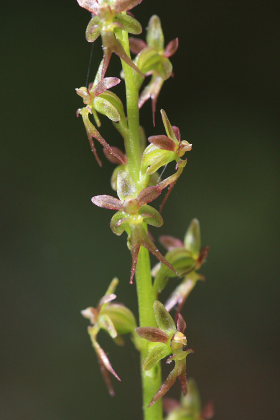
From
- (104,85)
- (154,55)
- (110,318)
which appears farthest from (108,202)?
(154,55)

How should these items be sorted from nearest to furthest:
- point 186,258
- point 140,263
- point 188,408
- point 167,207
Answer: point 140,263
point 186,258
point 188,408
point 167,207

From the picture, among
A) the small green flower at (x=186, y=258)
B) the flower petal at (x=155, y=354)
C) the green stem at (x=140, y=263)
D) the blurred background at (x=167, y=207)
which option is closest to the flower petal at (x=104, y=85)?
the green stem at (x=140, y=263)

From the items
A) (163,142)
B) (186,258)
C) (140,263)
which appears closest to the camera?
(163,142)

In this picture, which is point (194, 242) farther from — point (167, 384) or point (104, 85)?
point (104, 85)

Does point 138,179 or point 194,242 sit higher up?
point 138,179

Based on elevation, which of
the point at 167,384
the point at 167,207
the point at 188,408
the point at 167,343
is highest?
the point at 167,207

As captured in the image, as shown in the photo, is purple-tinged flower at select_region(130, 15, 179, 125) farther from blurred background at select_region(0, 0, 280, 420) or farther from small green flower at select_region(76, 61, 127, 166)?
blurred background at select_region(0, 0, 280, 420)
